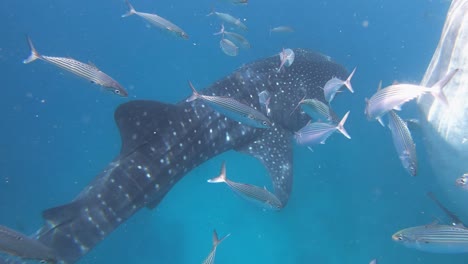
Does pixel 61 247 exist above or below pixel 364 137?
above

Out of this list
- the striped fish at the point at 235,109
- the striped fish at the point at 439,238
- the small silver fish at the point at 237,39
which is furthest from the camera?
the small silver fish at the point at 237,39

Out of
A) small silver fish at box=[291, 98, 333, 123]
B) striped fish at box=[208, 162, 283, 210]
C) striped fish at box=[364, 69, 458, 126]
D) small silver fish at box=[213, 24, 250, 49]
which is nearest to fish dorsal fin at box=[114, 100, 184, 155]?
striped fish at box=[208, 162, 283, 210]

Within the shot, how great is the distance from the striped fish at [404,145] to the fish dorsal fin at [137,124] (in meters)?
3.22

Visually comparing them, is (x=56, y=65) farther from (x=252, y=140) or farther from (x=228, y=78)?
(x=252, y=140)

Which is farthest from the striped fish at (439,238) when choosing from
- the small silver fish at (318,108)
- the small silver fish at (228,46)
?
the small silver fish at (228,46)

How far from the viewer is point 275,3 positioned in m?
20.7

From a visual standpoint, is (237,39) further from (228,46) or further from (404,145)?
(404,145)

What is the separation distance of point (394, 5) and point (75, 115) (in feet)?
78.8

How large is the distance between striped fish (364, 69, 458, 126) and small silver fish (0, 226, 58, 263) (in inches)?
160

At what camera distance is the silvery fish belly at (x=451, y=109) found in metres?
5.58

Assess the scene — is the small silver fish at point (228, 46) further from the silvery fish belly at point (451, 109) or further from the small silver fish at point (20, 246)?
the small silver fish at point (20, 246)

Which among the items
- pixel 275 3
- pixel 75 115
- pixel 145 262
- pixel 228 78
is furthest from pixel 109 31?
pixel 228 78

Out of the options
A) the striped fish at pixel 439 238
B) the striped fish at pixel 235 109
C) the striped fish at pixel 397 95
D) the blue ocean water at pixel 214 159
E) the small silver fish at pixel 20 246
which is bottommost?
the blue ocean water at pixel 214 159

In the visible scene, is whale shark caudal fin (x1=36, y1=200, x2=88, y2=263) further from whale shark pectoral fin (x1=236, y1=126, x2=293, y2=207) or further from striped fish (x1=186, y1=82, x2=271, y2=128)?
whale shark pectoral fin (x1=236, y1=126, x2=293, y2=207)
